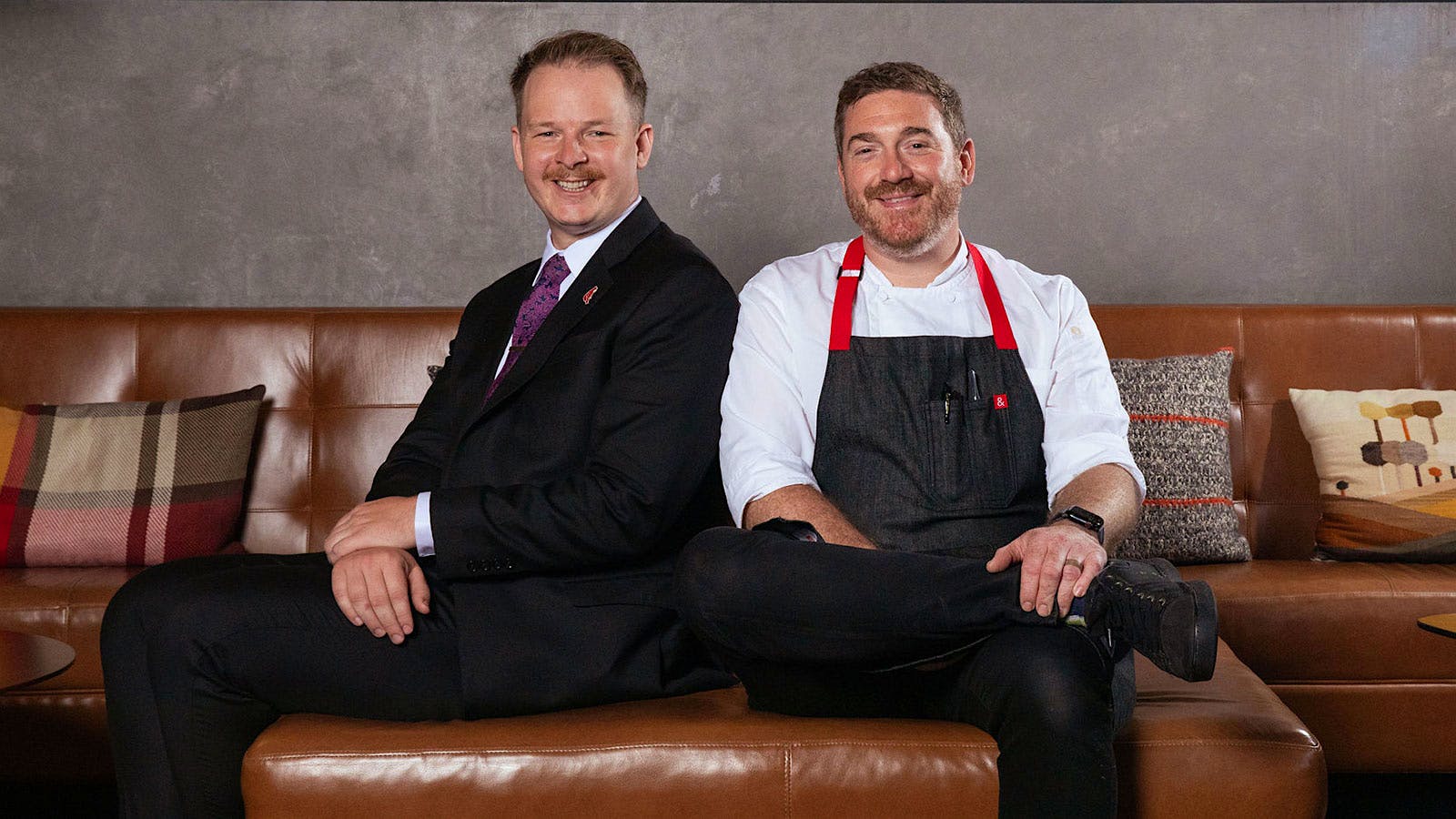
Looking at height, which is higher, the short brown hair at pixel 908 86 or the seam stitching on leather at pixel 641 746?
the short brown hair at pixel 908 86

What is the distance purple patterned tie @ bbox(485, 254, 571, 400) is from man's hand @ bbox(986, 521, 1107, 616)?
2.86ft

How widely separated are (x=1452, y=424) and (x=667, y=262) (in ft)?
6.42

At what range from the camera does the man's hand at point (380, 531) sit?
1.79 metres

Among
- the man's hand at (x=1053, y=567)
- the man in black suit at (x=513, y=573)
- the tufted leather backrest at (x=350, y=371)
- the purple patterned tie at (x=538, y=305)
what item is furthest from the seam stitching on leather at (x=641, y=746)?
the tufted leather backrest at (x=350, y=371)

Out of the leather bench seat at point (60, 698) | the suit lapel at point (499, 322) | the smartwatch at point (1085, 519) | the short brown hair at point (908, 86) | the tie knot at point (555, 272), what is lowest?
the leather bench seat at point (60, 698)

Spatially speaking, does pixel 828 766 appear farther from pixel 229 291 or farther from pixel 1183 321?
pixel 229 291

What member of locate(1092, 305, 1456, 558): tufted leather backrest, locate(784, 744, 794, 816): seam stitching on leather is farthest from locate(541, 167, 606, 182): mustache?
locate(1092, 305, 1456, 558): tufted leather backrest

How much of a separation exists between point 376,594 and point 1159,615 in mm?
1009

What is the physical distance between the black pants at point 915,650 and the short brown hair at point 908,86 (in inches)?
35.2

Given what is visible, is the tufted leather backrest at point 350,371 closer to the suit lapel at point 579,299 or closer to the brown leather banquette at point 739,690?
the brown leather banquette at point 739,690

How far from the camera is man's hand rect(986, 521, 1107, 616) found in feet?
5.03

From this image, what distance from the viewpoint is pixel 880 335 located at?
2135 millimetres

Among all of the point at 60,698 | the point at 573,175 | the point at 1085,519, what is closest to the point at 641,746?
the point at 1085,519

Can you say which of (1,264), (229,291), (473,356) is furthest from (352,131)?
(473,356)
